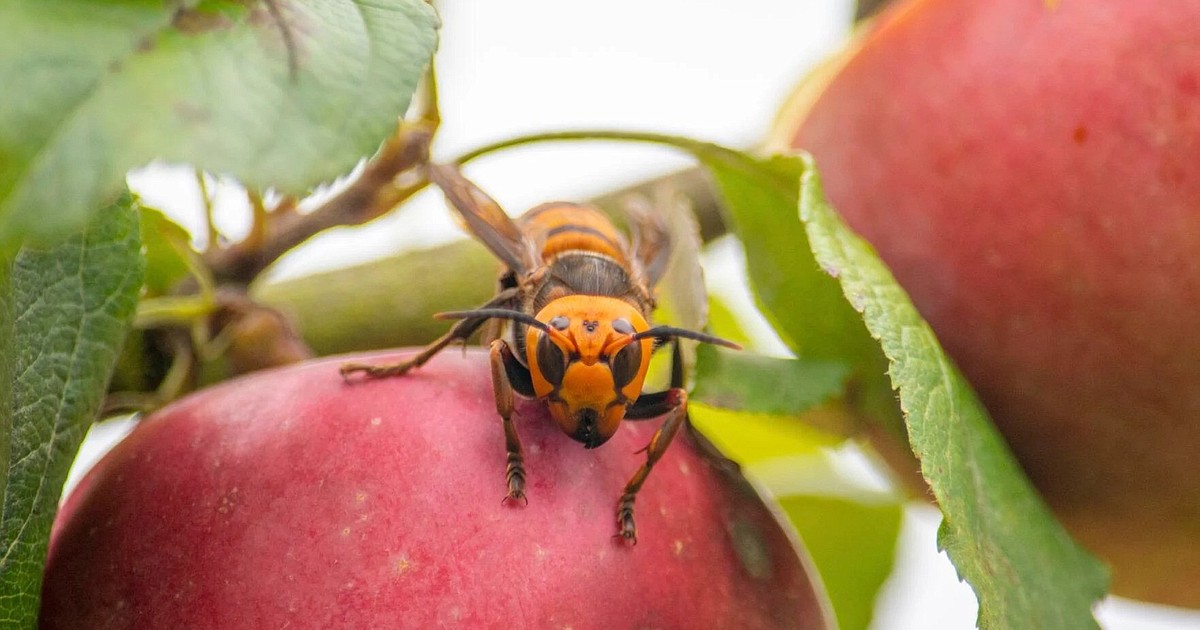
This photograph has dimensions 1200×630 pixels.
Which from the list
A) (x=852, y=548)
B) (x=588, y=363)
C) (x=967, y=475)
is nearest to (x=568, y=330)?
(x=588, y=363)

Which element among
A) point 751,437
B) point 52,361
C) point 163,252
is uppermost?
point 52,361

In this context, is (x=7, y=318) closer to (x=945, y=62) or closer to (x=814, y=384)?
(x=814, y=384)

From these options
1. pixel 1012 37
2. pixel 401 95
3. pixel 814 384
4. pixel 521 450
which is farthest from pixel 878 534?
pixel 401 95

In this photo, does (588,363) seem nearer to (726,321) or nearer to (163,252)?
(163,252)

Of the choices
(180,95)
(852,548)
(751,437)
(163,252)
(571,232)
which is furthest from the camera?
(751,437)

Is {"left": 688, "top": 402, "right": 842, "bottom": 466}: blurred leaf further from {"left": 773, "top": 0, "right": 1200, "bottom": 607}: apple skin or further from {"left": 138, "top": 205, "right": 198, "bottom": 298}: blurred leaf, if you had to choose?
{"left": 138, "top": 205, "right": 198, "bottom": 298}: blurred leaf

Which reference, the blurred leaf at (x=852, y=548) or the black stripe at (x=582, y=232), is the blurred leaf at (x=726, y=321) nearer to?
the blurred leaf at (x=852, y=548)
